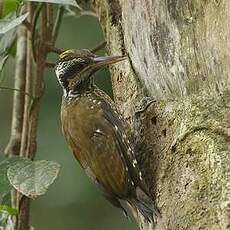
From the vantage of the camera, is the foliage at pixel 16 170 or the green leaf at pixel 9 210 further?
the green leaf at pixel 9 210

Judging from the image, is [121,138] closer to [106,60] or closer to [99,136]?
[99,136]

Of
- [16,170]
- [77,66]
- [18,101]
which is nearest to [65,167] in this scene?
[18,101]

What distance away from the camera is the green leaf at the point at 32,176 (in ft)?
10.7

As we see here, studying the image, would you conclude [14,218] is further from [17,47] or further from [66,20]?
A: [66,20]

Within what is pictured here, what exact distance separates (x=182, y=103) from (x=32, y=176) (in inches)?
25.5

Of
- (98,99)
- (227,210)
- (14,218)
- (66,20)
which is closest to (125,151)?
(98,99)

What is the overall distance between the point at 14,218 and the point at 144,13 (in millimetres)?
1024

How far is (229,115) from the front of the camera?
10.2 ft

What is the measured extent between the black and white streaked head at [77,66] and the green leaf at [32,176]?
53cm

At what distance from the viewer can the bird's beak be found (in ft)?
12.0

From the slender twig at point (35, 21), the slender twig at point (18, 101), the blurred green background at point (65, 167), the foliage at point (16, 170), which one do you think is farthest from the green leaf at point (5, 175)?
the blurred green background at point (65, 167)

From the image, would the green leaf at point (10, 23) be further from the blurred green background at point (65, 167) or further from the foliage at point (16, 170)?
the blurred green background at point (65, 167)

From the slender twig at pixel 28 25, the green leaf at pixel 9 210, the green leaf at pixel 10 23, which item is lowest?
the green leaf at pixel 9 210

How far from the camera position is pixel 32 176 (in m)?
3.36
